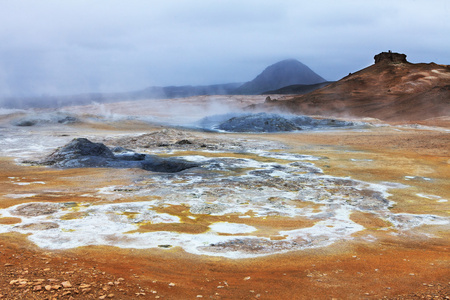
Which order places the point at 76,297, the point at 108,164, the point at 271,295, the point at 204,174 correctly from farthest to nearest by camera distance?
the point at 108,164, the point at 204,174, the point at 271,295, the point at 76,297

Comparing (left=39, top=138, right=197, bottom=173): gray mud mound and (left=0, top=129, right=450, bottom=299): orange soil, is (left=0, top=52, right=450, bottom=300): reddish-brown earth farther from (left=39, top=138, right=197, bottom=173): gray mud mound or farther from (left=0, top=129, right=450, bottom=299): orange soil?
(left=39, top=138, right=197, bottom=173): gray mud mound

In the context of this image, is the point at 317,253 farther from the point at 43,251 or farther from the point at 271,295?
the point at 43,251

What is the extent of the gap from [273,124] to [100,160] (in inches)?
850

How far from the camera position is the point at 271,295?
466cm

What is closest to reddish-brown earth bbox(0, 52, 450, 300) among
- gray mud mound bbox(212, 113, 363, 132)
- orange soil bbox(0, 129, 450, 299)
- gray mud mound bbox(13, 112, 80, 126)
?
orange soil bbox(0, 129, 450, 299)

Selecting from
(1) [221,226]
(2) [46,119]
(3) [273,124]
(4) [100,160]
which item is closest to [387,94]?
(3) [273,124]

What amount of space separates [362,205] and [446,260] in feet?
12.0

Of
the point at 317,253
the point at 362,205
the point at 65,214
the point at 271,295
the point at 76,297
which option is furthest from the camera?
the point at 362,205

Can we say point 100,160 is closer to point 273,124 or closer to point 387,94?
point 273,124

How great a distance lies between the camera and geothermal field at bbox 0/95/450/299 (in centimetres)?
485

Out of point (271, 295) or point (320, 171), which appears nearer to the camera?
point (271, 295)

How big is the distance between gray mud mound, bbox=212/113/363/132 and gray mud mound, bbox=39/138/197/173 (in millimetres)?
18553

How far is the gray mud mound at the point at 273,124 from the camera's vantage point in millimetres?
34094

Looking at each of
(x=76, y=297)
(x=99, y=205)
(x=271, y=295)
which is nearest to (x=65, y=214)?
(x=99, y=205)
